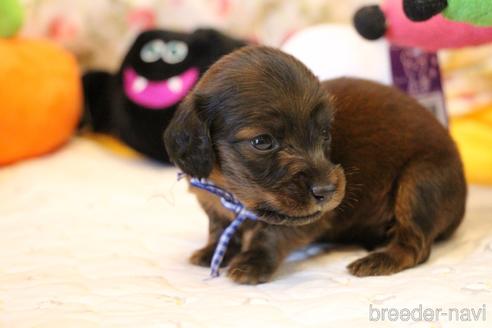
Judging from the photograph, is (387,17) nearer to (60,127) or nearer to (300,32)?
(300,32)

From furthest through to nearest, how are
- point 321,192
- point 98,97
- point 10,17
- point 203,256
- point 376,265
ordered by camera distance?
point 98,97
point 10,17
point 203,256
point 376,265
point 321,192

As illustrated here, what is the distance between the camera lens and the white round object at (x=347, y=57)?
9.25 feet

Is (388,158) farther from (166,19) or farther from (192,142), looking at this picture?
(166,19)

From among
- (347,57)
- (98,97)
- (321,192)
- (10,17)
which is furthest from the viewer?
(98,97)

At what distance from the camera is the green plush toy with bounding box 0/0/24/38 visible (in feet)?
10.0

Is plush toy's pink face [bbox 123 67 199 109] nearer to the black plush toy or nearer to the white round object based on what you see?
the black plush toy

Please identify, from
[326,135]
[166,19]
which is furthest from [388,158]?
[166,19]

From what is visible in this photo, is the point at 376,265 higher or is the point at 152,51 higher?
the point at 152,51

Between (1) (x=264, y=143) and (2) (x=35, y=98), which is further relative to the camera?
(2) (x=35, y=98)

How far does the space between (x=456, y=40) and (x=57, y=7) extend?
2.36m

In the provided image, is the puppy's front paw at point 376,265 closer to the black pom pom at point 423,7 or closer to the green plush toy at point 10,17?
the black pom pom at point 423,7

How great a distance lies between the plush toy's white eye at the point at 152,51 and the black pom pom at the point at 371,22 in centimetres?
136

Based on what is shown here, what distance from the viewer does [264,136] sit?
175cm

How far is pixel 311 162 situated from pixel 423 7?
0.53 metres
